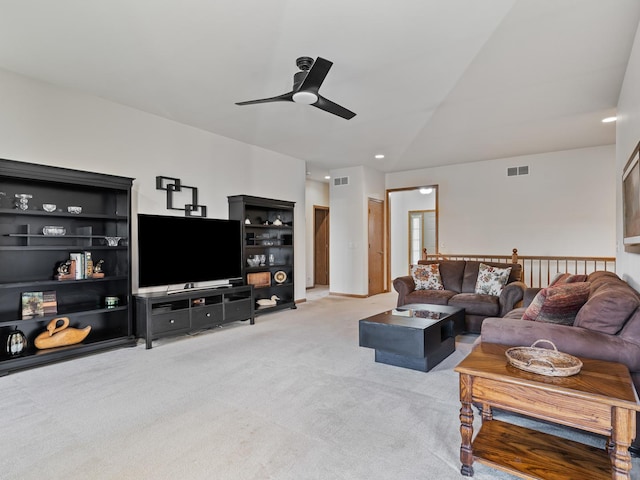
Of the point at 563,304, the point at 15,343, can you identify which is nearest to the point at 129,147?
the point at 15,343

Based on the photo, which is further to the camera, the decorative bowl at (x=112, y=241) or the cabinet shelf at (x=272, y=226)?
the cabinet shelf at (x=272, y=226)

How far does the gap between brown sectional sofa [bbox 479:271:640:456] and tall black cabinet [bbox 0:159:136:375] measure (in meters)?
3.71

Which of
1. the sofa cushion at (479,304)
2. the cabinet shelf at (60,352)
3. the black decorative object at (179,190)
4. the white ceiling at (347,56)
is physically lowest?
the cabinet shelf at (60,352)

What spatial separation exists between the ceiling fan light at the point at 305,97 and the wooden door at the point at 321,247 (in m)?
5.96

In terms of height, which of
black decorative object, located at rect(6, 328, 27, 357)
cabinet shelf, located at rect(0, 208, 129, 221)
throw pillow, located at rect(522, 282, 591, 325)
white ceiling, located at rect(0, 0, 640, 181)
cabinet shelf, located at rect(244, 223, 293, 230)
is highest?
white ceiling, located at rect(0, 0, 640, 181)

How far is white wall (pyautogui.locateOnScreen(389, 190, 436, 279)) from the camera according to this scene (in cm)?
967

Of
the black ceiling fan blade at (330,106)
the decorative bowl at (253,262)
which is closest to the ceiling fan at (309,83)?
the black ceiling fan blade at (330,106)

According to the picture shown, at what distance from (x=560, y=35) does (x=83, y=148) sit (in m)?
4.60

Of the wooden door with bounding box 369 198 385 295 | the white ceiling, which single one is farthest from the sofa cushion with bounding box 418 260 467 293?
the wooden door with bounding box 369 198 385 295

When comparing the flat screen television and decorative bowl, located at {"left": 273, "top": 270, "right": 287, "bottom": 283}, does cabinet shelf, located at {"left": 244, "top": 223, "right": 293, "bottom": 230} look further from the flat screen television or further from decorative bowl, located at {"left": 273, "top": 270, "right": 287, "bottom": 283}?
decorative bowl, located at {"left": 273, "top": 270, "right": 287, "bottom": 283}

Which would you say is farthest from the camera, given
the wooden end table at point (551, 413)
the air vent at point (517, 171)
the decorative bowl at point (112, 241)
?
the air vent at point (517, 171)

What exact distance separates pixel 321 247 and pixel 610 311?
7.43 metres

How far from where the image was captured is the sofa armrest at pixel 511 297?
4.34 m

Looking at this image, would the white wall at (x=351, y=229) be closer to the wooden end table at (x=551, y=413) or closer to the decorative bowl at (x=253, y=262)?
the decorative bowl at (x=253, y=262)
